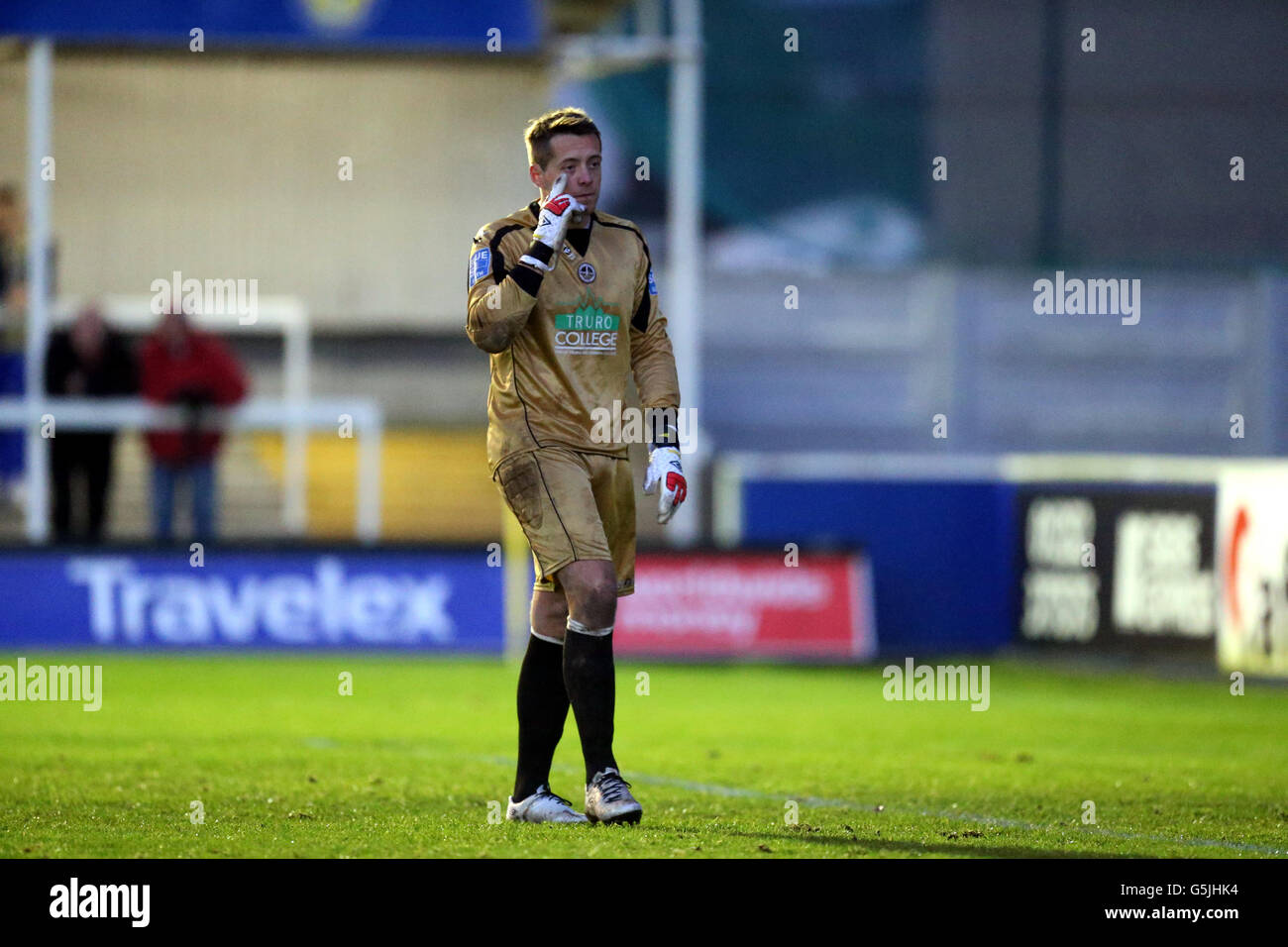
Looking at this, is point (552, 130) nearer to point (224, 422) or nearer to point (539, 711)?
point (539, 711)

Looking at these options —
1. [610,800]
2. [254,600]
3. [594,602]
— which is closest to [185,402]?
[254,600]

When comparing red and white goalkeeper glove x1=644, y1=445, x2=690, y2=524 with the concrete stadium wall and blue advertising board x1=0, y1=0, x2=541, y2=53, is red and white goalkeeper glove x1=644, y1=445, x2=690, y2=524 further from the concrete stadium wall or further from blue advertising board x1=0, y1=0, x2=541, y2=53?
the concrete stadium wall

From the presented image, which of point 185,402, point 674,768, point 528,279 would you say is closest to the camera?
point 528,279

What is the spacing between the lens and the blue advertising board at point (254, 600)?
16797 mm

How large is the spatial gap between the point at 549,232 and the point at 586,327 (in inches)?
17.3

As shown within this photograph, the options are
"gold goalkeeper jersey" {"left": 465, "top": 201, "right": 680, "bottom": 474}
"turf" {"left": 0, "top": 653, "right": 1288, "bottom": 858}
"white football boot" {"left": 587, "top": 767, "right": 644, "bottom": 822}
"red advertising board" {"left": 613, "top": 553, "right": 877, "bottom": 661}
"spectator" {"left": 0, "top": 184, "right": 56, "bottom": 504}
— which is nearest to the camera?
"turf" {"left": 0, "top": 653, "right": 1288, "bottom": 858}

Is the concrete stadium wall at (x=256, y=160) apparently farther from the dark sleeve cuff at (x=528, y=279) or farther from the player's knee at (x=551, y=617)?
the dark sleeve cuff at (x=528, y=279)

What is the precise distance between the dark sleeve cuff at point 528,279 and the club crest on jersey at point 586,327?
293 mm

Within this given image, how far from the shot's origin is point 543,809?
7371 millimetres

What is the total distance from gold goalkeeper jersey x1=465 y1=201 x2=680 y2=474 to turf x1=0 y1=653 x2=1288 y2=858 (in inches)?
52.9

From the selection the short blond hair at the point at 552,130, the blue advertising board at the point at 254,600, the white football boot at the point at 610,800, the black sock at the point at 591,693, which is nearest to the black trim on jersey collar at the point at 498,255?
the short blond hair at the point at 552,130

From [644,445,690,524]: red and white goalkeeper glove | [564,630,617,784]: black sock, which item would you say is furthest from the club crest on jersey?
[564,630,617,784]: black sock

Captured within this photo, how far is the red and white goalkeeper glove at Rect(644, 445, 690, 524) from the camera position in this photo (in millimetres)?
7348
